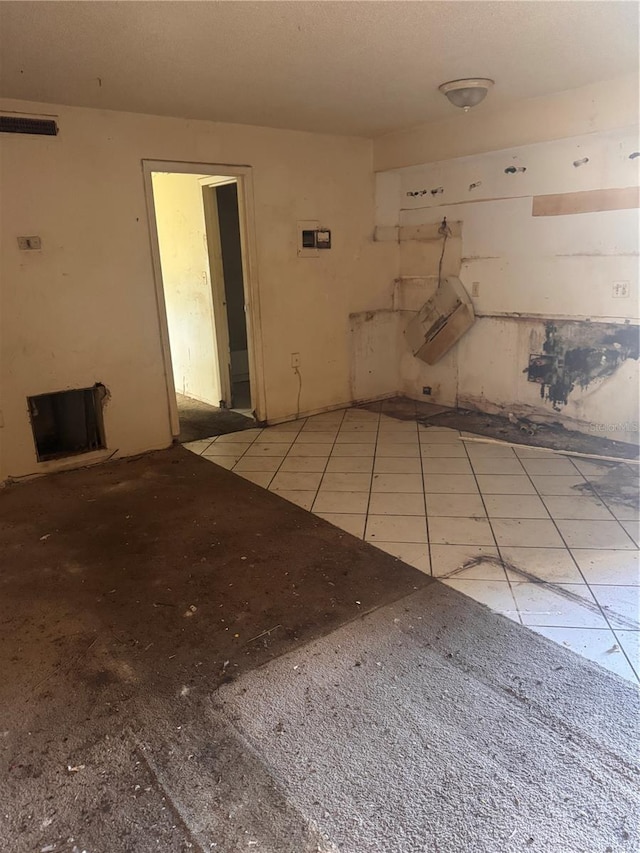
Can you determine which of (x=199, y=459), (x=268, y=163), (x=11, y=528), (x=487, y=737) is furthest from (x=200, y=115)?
(x=487, y=737)

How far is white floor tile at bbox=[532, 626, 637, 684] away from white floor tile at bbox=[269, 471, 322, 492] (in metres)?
1.62

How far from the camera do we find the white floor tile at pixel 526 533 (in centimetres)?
266

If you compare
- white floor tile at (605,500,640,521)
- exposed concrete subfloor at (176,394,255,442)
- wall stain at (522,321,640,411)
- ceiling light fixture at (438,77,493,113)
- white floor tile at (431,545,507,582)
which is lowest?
white floor tile at (431,545,507,582)

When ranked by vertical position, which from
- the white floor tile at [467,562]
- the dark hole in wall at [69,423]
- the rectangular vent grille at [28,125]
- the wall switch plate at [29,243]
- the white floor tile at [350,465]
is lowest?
the white floor tile at [467,562]

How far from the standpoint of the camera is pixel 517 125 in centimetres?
376

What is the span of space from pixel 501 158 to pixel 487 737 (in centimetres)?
390

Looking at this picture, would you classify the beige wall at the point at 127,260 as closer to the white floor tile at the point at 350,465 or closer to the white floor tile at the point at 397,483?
the white floor tile at the point at 350,465

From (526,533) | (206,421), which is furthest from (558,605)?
(206,421)

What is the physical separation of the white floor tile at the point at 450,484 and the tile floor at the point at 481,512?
0.01 meters

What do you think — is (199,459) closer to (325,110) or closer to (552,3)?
(325,110)

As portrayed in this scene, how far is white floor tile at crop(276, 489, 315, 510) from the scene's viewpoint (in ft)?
10.4

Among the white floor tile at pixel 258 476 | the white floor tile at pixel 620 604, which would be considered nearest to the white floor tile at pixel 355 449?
the white floor tile at pixel 258 476

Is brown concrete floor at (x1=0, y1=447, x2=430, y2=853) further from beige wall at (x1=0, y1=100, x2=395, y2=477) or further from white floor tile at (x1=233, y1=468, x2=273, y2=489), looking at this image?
beige wall at (x1=0, y1=100, x2=395, y2=477)

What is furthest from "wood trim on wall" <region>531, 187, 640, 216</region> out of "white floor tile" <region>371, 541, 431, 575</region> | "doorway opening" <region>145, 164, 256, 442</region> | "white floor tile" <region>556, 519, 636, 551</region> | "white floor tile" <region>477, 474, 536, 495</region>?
"white floor tile" <region>371, 541, 431, 575</region>
